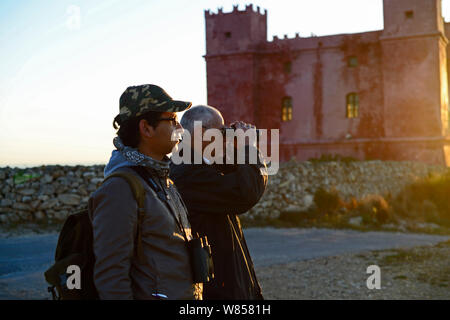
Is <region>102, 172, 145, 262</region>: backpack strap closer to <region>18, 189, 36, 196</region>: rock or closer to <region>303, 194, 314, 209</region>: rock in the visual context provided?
<region>18, 189, 36, 196</region>: rock

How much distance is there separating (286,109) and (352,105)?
11.8ft

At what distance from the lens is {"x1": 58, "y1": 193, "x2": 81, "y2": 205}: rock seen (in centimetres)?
1404

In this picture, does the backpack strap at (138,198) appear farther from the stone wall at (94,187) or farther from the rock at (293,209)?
the rock at (293,209)

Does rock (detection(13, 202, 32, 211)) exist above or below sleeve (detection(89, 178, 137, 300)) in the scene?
below

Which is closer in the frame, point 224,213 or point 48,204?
point 224,213

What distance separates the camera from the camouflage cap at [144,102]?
245 centimetres

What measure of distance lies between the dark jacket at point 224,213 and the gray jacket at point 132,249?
0.45 m

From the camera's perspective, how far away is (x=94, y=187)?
1448 cm

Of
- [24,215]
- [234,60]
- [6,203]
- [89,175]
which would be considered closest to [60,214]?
[24,215]

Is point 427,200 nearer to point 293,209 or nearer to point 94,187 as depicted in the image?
point 293,209

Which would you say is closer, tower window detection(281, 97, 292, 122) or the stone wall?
the stone wall

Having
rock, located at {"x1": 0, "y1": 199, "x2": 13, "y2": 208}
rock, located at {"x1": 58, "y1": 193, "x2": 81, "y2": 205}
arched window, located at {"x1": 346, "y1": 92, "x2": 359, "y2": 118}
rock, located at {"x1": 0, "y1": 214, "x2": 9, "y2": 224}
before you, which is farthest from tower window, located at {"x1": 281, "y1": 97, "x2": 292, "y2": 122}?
rock, located at {"x1": 0, "y1": 214, "x2": 9, "y2": 224}

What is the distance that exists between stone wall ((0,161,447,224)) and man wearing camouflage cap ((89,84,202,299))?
12182mm
